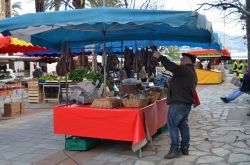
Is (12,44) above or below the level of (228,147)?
above

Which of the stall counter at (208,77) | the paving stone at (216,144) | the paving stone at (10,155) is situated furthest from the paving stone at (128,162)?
the stall counter at (208,77)

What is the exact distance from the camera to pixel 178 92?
6.02m

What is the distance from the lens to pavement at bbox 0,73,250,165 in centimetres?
612

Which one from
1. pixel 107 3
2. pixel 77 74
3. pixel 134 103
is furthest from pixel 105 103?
pixel 107 3

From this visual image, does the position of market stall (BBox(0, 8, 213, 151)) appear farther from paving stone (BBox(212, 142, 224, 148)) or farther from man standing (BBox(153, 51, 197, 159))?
paving stone (BBox(212, 142, 224, 148))

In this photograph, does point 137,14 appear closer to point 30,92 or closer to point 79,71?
point 79,71

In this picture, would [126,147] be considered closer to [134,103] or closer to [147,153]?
[147,153]

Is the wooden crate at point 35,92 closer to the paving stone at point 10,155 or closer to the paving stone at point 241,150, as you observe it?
the paving stone at point 10,155

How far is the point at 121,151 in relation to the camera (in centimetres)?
677

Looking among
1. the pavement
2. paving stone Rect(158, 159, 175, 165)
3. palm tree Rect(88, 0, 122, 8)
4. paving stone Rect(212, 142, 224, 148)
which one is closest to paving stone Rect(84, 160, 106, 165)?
the pavement

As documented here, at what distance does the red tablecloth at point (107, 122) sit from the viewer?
6.23 m

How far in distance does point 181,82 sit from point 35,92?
1037cm

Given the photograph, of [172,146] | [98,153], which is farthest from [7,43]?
[172,146]

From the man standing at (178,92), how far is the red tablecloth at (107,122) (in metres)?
0.54
